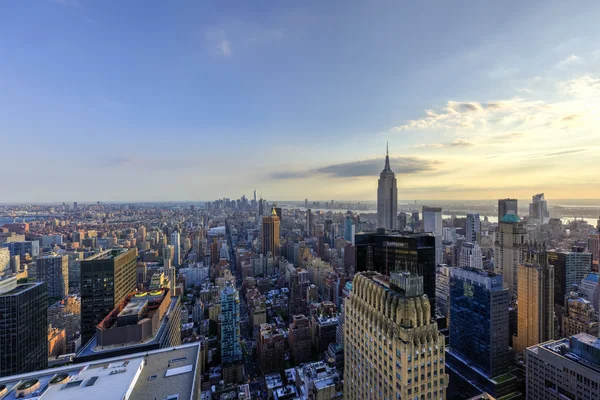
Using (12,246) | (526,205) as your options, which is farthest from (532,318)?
(12,246)

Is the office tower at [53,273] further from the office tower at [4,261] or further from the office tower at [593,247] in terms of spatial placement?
the office tower at [593,247]

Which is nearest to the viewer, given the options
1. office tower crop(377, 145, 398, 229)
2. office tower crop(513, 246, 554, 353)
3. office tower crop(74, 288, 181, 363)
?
office tower crop(74, 288, 181, 363)

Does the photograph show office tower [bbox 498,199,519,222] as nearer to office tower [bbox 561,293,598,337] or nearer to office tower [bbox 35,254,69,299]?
office tower [bbox 561,293,598,337]

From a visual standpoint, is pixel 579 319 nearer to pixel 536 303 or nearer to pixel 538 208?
pixel 536 303

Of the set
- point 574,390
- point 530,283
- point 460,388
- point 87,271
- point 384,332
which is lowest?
point 460,388

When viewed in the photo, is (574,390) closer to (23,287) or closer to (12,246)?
(23,287)

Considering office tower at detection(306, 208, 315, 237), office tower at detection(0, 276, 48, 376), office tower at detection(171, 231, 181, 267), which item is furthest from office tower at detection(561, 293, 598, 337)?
office tower at detection(171, 231, 181, 267)
